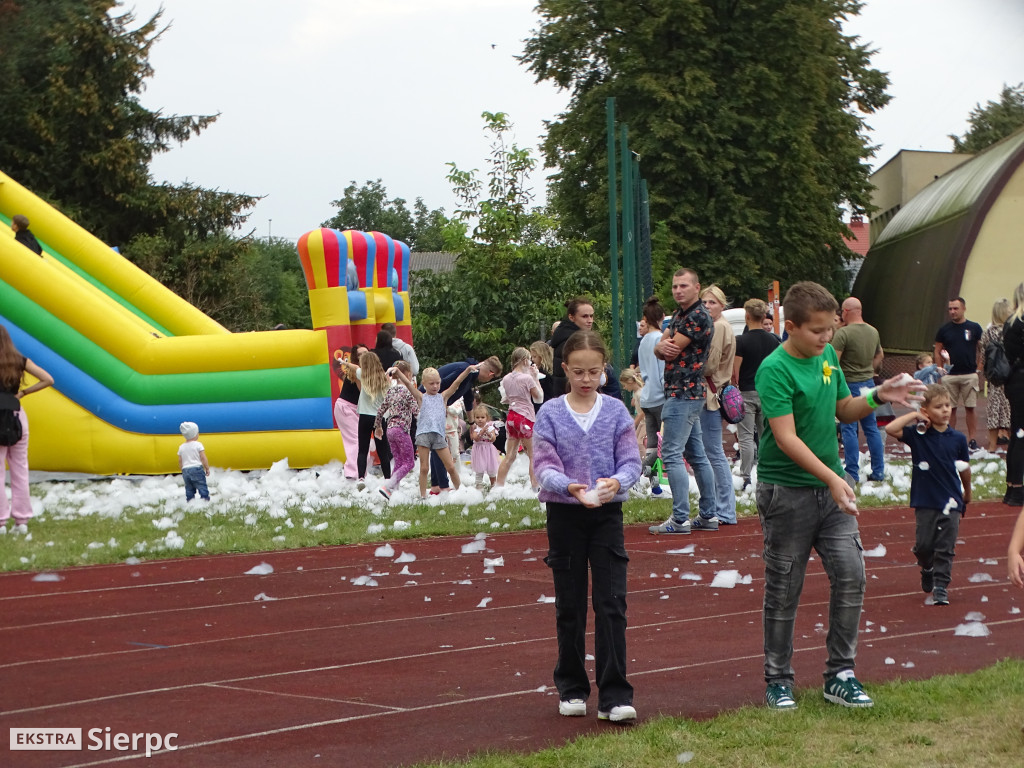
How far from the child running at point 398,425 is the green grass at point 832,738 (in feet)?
27.9

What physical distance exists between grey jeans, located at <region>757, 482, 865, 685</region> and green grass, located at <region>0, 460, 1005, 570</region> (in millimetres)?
5650

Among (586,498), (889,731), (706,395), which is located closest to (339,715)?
(586,498)

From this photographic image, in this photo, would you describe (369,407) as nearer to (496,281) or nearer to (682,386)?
(682,386)

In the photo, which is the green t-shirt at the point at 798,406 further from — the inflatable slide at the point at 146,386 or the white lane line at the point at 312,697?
the inflatable slide at the point at 146,386

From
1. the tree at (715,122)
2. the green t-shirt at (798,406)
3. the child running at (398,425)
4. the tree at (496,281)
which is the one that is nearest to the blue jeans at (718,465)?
the child running at (398,425)

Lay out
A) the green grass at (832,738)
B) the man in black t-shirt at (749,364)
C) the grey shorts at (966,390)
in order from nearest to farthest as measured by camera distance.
Result: the green grass at (832,738) → the man in black t-shirt at (749,364) → the grey shorts at (966,390)

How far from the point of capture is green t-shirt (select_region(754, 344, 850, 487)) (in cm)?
515

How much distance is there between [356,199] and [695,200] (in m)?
72.0

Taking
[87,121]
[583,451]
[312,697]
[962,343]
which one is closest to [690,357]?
[583,451]

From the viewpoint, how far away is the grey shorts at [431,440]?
1300 cm

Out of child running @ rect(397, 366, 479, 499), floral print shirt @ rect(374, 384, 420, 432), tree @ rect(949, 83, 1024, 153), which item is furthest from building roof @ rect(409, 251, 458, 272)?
child running @ rect(397, 366, 479, 499)

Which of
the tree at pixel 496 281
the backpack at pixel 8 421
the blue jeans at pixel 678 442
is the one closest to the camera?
the blue jeans at pixel 678 442

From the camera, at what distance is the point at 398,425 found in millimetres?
13586

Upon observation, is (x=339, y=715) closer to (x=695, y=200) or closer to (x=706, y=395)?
(x=706, y=395)
